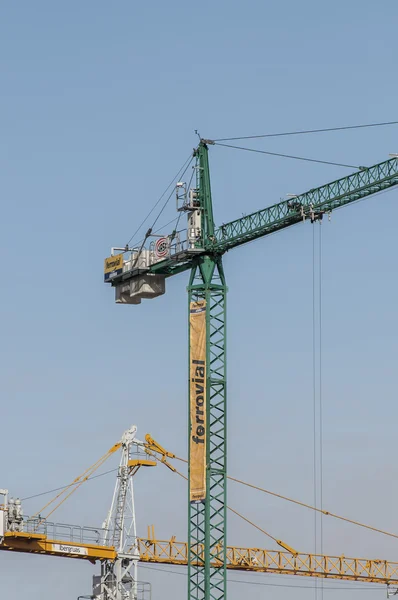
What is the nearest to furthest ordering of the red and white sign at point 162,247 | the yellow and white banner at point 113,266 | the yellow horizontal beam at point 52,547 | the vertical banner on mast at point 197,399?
the vertical banner on mast at point 197,399 → the red and white sign at point 162,247 → the yellow and white banner at point 113,266 → the yellow horizontal beam at point 52,547

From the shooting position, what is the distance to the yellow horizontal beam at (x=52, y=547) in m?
128

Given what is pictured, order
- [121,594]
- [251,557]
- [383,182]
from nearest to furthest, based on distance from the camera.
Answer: [383,182], [121,594], [251,557]

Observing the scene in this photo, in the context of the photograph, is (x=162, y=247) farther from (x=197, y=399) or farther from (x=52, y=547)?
(x=52, y=547)

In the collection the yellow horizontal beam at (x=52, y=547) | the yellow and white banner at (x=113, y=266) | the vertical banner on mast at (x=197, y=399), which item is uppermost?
the yellow and white banner at (x=113, y=266)

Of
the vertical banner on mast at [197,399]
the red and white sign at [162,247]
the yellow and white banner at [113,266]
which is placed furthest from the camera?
the yellow and white banner at [113,266]

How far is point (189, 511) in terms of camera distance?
11725 centimetres

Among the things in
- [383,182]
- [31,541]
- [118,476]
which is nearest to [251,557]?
[118,476]

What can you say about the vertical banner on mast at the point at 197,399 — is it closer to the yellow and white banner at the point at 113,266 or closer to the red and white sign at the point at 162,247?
the red and white sign at the point at 162,247

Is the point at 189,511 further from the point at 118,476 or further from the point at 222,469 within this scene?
the point at 118,476

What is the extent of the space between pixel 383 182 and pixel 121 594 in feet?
174

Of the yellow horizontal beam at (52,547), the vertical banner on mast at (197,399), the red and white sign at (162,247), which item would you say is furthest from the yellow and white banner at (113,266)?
the yellow horizontal beam at (52,547)

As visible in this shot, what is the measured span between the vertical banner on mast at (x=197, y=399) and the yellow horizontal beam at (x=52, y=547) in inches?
667

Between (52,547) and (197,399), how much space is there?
2446cm

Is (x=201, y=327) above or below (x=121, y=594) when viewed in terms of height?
above
